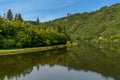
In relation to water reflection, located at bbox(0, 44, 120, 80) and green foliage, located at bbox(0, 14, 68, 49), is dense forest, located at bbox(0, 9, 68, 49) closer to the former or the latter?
green foliage, located at bbox(0, 14, 68, 49)

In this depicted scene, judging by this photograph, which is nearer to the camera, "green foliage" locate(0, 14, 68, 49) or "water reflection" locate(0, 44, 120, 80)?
"water reflection" locate(0, 44, 120, 80)

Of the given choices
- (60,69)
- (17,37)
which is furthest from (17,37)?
(60,69)

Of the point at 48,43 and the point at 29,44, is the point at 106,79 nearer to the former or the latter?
the point at 29,44

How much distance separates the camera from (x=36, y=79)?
121 ft

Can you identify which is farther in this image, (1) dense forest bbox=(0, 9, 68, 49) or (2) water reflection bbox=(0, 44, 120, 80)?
(1) dense forest bbox=(0, 9, 68, 49)

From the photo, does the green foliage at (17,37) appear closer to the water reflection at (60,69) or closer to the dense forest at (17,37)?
the dense forest at (17,37)

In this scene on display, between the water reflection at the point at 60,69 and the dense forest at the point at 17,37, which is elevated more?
the dense forest at the point at 17,37

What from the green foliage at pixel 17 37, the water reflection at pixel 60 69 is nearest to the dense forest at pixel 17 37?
the green foliage at pixel 17 37

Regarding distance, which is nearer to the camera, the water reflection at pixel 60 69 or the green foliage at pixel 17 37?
the water reflection at pixel 60 69

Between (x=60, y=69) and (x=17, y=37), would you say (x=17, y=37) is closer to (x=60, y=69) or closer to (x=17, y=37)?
(x=17, y=37)

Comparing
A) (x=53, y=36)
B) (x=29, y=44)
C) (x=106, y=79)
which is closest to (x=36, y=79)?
(x=106, y=79)

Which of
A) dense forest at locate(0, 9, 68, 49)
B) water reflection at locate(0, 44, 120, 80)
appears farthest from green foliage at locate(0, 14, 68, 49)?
water reflection at locate(0, 44, 120, 80)

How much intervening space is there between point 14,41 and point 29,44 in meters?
12.4

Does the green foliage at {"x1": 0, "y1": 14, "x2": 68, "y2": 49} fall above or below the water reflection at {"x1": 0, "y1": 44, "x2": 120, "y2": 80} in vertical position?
above
